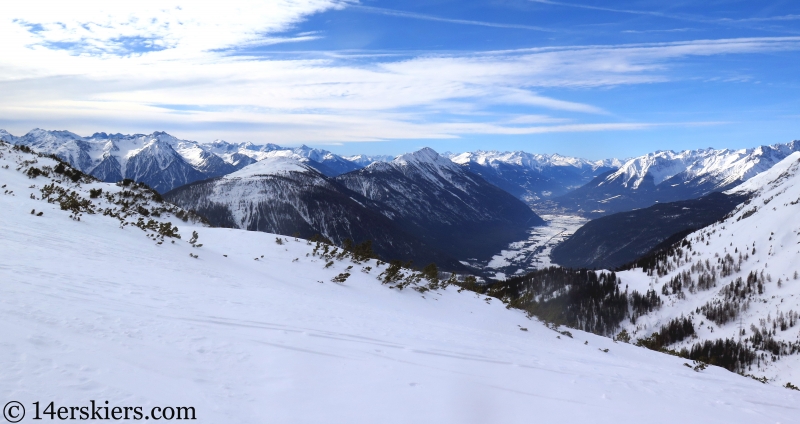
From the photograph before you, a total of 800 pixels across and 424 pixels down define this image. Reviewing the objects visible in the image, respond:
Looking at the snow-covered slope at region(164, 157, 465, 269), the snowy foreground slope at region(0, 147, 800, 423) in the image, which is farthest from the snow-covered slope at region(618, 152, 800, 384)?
the snow-covered slope at region(164, 157, 465, 269)

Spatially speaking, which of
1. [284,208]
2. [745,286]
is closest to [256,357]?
[745,286]

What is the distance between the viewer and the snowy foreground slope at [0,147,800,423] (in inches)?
237

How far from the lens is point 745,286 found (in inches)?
3602

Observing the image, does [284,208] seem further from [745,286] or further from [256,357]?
[256,357]

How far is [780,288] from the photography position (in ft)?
282

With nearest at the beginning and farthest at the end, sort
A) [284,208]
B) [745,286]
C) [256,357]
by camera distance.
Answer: [256,357] < [745,286] < [284,208]

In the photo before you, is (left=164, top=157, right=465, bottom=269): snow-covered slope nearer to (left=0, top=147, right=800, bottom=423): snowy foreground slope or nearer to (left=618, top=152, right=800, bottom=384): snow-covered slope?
(left=618, top=152, right=800, bottom=384): snow-covered slope

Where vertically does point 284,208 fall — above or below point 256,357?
below

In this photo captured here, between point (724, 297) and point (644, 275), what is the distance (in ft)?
116

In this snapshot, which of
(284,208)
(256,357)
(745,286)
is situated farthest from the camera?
(284,208)

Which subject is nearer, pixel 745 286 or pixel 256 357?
pixel 256 357

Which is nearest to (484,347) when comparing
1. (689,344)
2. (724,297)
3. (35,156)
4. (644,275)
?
(35,156)

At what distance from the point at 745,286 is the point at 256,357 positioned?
122 meters

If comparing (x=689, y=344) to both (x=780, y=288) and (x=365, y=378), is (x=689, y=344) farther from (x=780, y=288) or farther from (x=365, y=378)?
(x=365, y=378)
